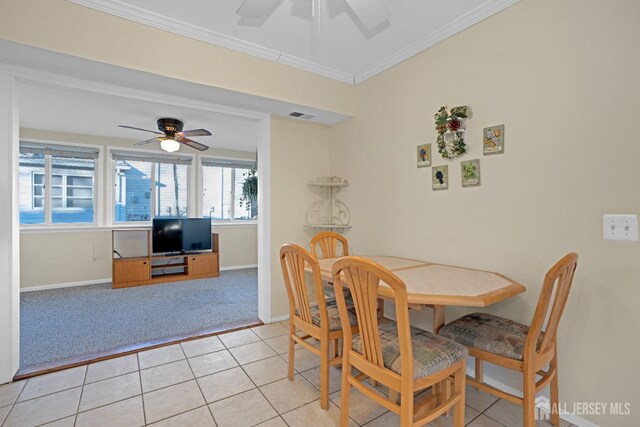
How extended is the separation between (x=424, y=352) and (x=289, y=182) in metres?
2.27

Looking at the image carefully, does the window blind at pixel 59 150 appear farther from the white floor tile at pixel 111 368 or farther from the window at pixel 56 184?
the white floor tile at pixel 111 368

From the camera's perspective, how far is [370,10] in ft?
5.37

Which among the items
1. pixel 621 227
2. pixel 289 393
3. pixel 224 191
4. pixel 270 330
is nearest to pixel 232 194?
pixel 224 191

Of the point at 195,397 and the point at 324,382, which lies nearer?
the point at 324,382

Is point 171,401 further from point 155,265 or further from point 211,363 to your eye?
point 155,265

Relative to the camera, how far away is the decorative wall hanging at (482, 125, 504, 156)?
1.98 m

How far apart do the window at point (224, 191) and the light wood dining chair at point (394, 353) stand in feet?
16.1

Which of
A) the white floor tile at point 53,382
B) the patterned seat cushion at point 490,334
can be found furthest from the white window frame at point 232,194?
the patterned seat cushion at point 490,334

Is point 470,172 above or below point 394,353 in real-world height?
above

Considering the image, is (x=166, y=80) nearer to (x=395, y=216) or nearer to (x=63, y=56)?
(x=63, y=56)

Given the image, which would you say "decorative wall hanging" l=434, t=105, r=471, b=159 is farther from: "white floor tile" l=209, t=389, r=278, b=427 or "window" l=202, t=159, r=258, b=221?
"window" l=202, t=159, r=258, b=221

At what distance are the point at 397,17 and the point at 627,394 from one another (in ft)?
8.60

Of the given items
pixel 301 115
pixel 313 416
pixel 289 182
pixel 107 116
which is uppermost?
pixel 107 116

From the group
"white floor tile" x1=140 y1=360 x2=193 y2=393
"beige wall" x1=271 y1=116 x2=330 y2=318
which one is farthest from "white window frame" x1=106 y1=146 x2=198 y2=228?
"white floor tile" x1=140 y1=360 x2=193 y2=393
